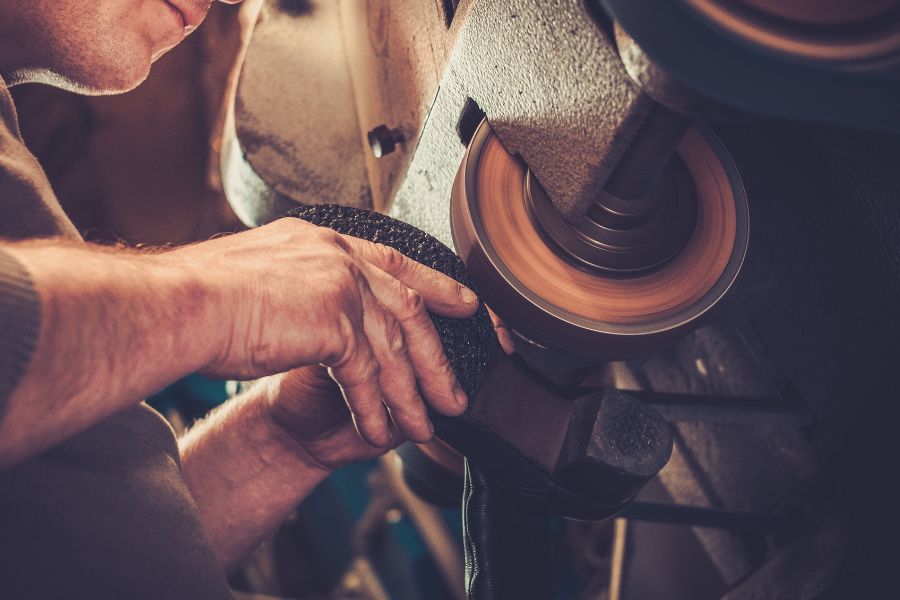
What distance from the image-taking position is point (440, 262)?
A: 2.47 feet

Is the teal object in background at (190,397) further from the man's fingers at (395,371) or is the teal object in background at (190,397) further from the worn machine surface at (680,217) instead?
the man's fingers at (395,371)

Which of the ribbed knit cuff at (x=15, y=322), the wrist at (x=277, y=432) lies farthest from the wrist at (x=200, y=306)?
the wrist at (x=277, y=432)

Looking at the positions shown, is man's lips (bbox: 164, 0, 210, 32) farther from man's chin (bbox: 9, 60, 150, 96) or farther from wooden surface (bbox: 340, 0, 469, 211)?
wooden surface (bbox: 340, 0, 469, 211)

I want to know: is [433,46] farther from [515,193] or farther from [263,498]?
[263,498]

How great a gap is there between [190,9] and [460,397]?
0.94 metres

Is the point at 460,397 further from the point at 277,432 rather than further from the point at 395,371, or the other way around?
the point at 277,432

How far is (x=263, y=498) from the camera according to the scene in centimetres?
103

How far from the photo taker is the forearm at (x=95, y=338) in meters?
0.48

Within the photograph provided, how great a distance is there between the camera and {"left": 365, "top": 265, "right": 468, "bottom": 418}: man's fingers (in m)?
0.69

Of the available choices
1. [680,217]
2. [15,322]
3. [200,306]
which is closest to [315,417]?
[200,306]

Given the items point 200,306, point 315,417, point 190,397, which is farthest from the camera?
point 190,397

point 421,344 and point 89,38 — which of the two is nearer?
point 421,344

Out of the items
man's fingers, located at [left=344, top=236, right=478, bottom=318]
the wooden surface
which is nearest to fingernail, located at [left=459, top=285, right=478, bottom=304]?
man's fingers, located at [left=344, top=236, right=478, bottom=318]

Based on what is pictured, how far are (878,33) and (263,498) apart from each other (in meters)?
1.04
